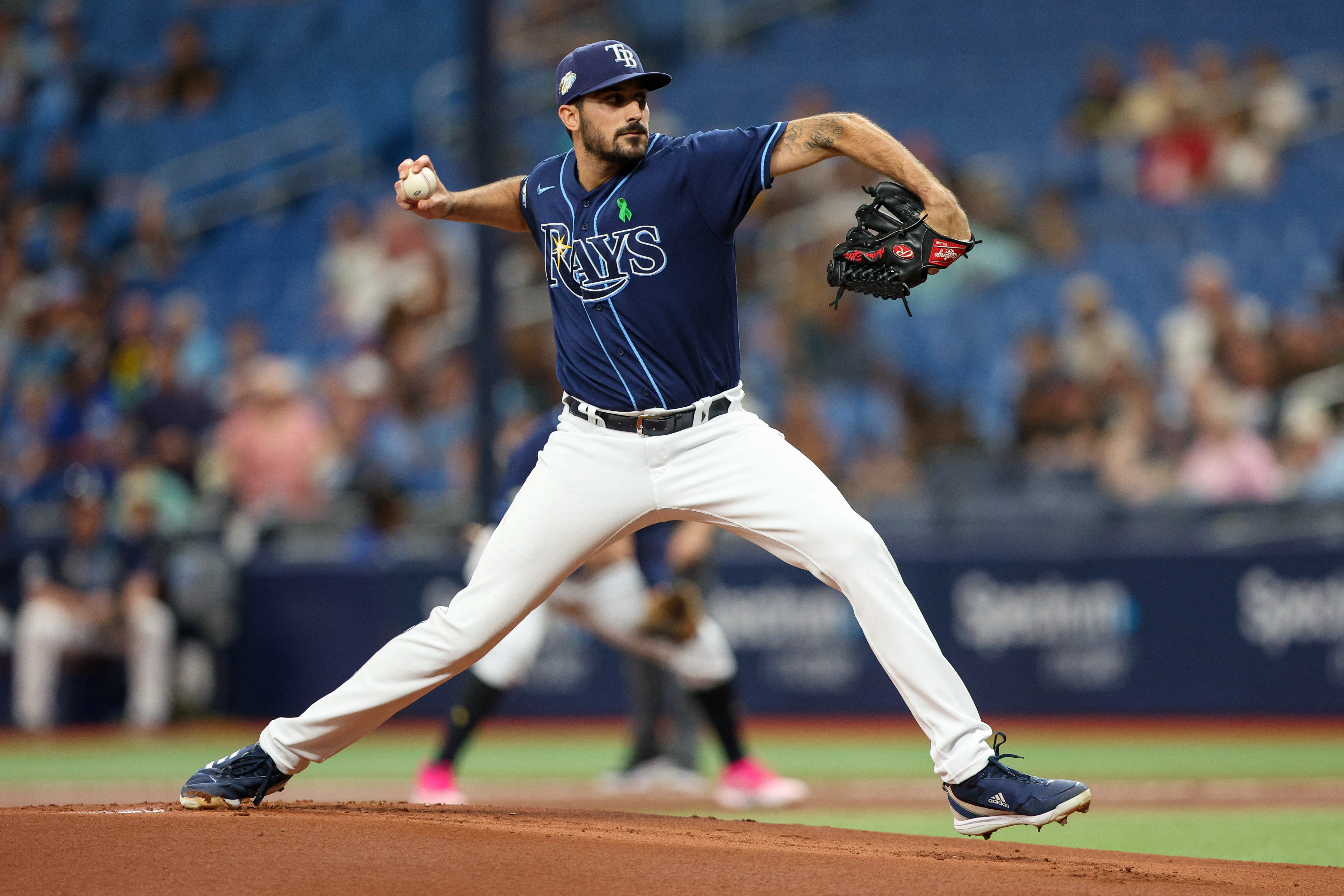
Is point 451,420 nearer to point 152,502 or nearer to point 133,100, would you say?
point 152,502

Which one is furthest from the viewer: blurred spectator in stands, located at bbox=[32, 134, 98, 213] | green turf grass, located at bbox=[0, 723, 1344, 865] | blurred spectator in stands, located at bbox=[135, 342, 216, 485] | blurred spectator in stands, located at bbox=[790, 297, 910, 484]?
blurred spectator in stands, located at bbox=[32, 134, 98, 213]

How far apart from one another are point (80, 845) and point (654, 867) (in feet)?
4.85

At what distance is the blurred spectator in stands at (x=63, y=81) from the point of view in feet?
53.5

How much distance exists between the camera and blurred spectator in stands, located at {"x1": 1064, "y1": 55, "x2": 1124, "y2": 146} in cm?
1373

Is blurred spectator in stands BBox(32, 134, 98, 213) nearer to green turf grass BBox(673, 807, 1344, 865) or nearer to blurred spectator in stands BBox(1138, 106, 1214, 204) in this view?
blurred spectator in stands BBox(1138, 106, 1214, 204)

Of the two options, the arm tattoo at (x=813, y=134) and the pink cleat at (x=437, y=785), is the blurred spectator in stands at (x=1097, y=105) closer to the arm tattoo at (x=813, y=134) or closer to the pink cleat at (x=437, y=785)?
the pink cleat at (x=437, y=785)

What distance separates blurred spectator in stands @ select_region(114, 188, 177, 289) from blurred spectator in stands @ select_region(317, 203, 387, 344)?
6.26ft

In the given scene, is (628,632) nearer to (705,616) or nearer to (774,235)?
(705,616)

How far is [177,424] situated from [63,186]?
466cm

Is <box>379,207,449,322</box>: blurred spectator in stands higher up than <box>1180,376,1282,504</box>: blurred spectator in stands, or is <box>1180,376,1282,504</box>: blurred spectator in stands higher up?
<box>379,207,449,322</box>: blurred spectator in stands

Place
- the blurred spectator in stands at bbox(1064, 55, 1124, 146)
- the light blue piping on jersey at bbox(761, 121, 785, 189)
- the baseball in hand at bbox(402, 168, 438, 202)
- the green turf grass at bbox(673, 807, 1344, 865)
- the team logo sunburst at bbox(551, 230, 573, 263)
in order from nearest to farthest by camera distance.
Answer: the light blue piping on jersey at bbox(761, 121, 785, 189)
the team logo sunburst at bbox(551, 230, 573, 263)
the baseball in hand at bbox(402, 168, 438, 202)
the green turf grass at bbox(673, 807, 1344, 865)
the blurred spectator in stands at bbox(1064, 55, 1124, 146)

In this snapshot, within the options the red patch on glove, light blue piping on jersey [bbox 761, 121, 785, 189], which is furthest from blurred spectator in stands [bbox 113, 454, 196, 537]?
the red patch on glove

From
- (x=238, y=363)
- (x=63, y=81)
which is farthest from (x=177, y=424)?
(x=63, y=81)

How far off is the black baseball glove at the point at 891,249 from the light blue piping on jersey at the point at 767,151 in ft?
0.89
